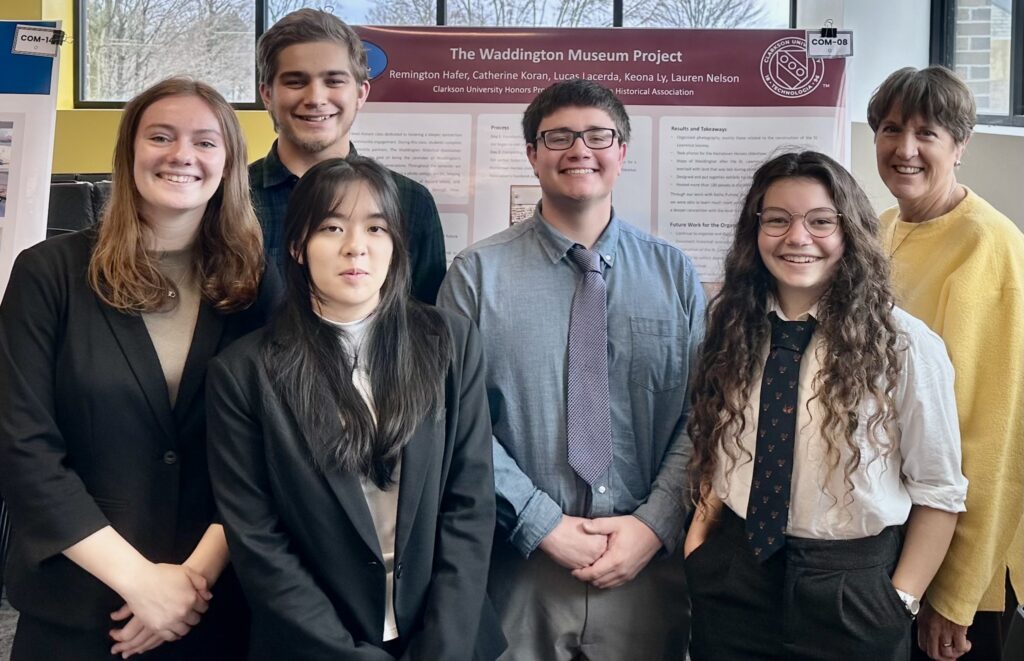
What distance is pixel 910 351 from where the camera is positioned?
6.16 ft

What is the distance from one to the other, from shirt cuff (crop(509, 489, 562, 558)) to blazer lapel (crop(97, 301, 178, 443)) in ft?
2.39

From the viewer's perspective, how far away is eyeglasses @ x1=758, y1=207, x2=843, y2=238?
6.25 feet

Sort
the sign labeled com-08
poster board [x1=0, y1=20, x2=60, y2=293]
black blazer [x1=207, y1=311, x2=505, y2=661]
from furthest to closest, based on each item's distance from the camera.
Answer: the sign labeled com-08 < poster board [x1=0, y1=20, x2=60, y2=293] < black blazer [x1=207, y1=311, x2=505, y2=661]

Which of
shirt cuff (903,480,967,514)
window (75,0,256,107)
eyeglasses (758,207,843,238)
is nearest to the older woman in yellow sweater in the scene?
shirt cuff (903,480,967,514)

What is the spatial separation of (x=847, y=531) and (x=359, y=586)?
92cm

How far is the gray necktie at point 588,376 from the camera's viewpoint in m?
2.12

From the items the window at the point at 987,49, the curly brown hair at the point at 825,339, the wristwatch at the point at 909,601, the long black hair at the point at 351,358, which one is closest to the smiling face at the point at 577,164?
the curly brown hair at the point at 825,339

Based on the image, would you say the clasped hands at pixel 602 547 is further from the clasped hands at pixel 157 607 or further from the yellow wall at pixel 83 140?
the yellow wall at pixel 83 140

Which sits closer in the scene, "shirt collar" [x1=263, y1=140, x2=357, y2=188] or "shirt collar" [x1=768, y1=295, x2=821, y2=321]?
"shirt collar" [x1=768, y1=295, x2=821, y2=321]

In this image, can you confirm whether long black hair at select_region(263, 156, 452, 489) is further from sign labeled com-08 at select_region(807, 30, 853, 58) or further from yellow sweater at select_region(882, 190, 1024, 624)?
sign labeled com-08 at select_region(807, 30, 853, 58)

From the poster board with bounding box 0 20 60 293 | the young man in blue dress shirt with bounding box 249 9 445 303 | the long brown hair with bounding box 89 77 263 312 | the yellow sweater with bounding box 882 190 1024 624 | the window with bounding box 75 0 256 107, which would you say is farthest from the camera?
the window with bounding box 75 0 256 107

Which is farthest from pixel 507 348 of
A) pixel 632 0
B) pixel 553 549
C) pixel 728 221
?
pixel 632 0

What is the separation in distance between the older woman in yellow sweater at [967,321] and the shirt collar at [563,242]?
630 millimetres

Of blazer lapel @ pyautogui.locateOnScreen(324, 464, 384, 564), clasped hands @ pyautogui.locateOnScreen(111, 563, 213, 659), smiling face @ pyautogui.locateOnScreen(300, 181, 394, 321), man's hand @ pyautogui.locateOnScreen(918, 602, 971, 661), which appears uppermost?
smiling face @ pyautogui.locateOnScreen(300, 181, 394, 321)
